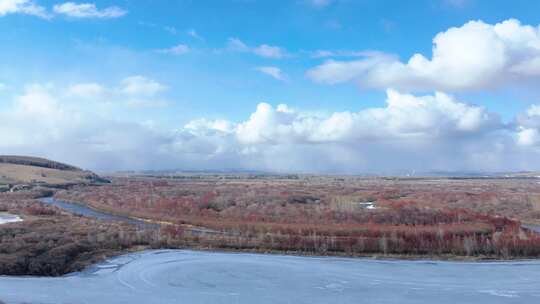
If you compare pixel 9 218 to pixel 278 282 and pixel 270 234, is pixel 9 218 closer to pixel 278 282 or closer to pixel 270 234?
pixel 270 234

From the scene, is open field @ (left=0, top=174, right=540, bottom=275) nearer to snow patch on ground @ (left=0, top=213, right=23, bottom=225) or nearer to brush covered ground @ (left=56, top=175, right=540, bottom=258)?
brush covered ground @ (left=56, top=175, right=540, bottom=258)

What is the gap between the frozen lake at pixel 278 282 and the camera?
18641 mm

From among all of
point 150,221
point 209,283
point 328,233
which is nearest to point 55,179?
point 150,221

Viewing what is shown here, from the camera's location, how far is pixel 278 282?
21.3 metres

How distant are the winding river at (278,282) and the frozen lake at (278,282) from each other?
0.04m

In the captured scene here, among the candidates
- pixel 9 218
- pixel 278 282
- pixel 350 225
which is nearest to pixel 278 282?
pixel 278 282

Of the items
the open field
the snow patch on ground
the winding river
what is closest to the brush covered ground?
the open field

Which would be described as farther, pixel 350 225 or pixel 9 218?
pixel 9 218

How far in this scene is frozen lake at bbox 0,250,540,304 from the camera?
18641 mm

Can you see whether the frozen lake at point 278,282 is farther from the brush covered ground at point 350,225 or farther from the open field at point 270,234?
the brush covered ground at point 350,225

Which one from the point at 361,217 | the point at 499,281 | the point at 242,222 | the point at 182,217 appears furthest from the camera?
the point at 182,217

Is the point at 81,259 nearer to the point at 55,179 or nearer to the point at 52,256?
the point at 52,256

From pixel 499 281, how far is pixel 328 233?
17104 mm

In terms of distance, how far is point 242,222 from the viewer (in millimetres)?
45000
